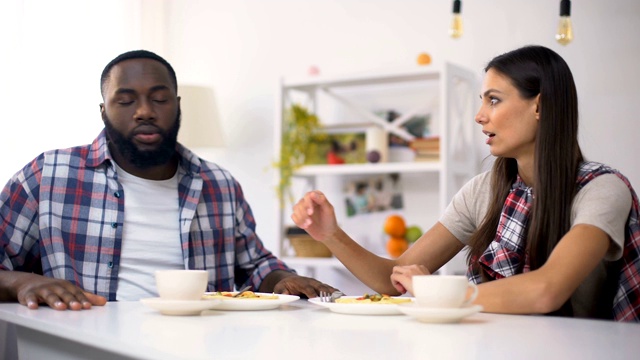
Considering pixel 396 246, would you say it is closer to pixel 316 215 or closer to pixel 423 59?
pixel 423 59

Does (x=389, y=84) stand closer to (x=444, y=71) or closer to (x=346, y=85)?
(x=346, y=85)

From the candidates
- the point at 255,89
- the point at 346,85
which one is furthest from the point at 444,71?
the point at 255,89

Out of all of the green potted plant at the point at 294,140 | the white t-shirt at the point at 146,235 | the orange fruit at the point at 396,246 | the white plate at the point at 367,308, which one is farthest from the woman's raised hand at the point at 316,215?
the green potted plant at the point at 294,140

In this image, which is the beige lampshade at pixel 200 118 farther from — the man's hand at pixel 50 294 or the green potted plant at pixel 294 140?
the man's hand at pixel 50 294

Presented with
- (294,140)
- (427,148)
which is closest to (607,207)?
(427,148)

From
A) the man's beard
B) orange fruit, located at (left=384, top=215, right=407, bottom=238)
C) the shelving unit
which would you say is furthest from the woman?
orange fruit, located at (left=384, top=215, right=407, bottom=238)

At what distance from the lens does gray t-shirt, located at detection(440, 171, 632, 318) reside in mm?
1552

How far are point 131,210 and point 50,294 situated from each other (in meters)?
0.67

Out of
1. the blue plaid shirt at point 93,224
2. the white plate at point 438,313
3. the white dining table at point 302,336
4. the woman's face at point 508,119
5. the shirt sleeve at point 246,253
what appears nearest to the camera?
the white dining table at point 302,336

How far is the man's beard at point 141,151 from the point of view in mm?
2248

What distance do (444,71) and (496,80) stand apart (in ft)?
5.79

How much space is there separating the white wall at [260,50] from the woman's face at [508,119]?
182cm

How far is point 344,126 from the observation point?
411 cm

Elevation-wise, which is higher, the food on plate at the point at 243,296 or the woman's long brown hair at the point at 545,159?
the woman's long brown hair at the point at 545,159
